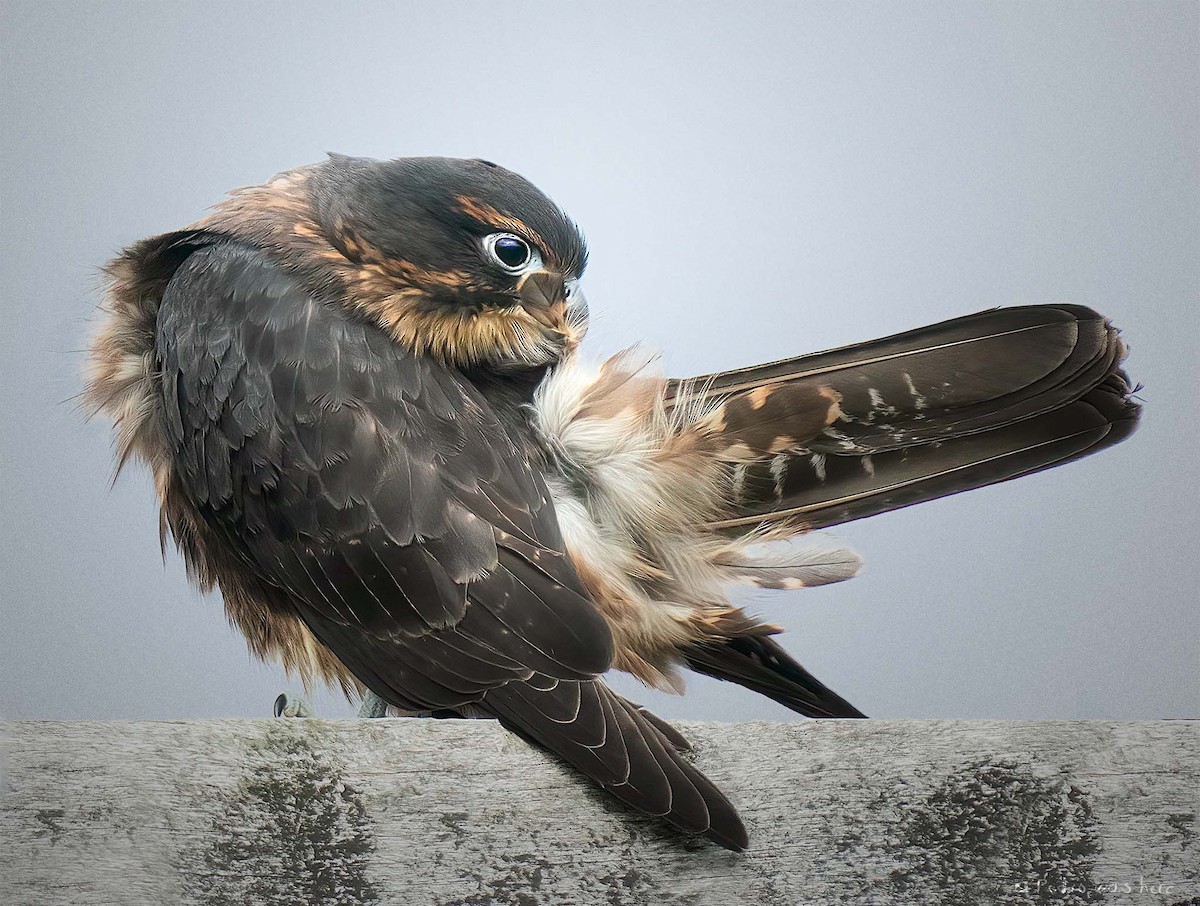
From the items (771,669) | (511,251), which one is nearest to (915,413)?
(771,669)

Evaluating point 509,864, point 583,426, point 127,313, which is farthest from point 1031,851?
point 127,313

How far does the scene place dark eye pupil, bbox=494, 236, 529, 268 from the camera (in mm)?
1225

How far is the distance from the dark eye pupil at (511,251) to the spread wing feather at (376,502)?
0.15 metres

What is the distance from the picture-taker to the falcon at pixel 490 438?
1069 millimetres

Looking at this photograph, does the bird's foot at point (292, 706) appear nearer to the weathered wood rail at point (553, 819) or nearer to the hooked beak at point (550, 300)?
the weathered wood rail at point (553, 819)

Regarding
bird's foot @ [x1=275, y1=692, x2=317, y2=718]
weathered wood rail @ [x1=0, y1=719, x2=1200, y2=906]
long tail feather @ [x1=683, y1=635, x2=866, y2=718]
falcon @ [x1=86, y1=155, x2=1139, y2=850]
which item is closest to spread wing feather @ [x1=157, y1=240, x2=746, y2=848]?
falcon @ [x1=86, y1=155, x2=1139, y2=850]

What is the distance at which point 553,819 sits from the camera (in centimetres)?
89

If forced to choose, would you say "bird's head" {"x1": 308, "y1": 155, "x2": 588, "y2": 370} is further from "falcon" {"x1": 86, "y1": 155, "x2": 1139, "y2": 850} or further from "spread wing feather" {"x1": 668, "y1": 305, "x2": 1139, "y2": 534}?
"spread wing feather" {"x1": 668, "y1": 305, "x2": 1139, "y2": 534}

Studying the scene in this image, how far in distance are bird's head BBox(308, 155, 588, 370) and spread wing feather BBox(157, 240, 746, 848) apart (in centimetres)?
5

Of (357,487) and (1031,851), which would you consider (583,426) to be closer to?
(357,487)

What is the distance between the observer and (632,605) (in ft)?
4.10

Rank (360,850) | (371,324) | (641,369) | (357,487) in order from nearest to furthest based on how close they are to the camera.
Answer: (360,850) < (357,487) < (371,324) < (641,369)

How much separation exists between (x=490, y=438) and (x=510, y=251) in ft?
0.76

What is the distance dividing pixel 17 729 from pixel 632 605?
2.16 ft
